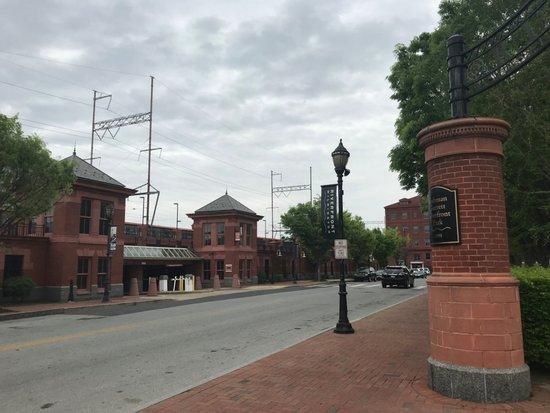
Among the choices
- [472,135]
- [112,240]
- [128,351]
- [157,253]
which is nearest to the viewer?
[472,135]

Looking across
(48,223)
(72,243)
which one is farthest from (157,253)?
(48,223)

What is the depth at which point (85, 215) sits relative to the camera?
2608 cm

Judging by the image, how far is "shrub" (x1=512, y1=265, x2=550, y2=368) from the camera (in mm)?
7066

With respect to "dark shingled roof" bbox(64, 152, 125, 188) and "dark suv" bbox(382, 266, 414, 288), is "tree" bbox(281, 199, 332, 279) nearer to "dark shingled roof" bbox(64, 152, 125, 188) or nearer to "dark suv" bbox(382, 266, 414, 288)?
"dark suv" bbox(382, 266, 414, 288)

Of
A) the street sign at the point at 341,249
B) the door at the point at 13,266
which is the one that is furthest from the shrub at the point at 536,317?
the door at the point at 13,266

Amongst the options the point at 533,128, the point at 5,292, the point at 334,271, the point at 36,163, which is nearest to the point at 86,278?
the point at 5,292

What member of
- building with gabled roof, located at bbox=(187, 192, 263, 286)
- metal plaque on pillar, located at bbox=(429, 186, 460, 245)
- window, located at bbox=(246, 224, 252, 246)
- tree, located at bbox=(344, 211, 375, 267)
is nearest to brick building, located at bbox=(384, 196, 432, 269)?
tree, located at bbox=(344, 211, 375, 267)

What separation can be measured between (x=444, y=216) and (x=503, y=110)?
13.4 feet

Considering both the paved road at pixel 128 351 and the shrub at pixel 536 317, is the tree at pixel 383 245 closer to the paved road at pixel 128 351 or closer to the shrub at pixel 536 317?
the paved road at pixel 128 351

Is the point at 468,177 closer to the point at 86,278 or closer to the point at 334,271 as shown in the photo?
the point at 86,278

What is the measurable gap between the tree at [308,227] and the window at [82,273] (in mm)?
25852

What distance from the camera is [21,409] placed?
592cm

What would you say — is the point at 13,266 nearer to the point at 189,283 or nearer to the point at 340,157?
the point at 189,283

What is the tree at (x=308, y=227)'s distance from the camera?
48469 mm
